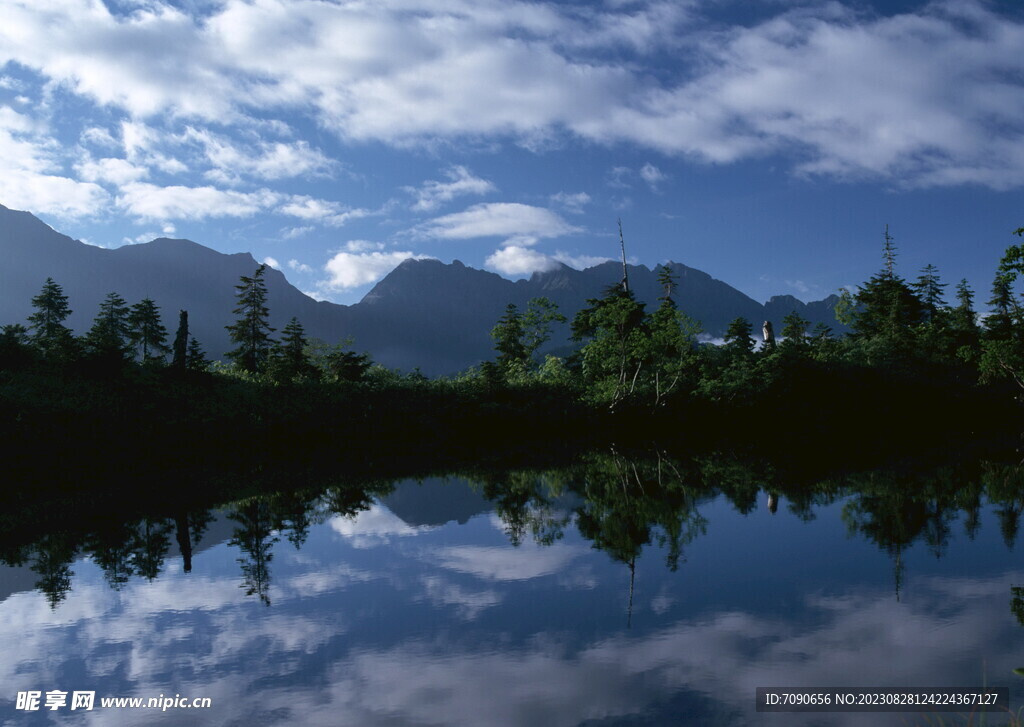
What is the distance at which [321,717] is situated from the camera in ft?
29.4

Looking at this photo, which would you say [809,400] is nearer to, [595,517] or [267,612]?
[595,517]

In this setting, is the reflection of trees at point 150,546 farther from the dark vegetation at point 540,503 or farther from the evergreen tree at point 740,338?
the evergreen tree at point 740,338

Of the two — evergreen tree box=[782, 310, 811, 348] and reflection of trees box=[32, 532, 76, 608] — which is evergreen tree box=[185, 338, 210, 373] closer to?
reflection of trees box=[32, 532, 76, 608]

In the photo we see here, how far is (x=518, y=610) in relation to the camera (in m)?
13.0

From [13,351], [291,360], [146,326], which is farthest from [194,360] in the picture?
[146,326]

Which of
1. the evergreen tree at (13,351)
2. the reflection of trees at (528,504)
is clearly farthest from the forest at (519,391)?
the reflection of trees at (528,504)

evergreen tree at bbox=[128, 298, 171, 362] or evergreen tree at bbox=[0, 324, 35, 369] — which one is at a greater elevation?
evergreen tree at bbox=[128, 298, 171, 362]

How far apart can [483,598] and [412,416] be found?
1456 inches

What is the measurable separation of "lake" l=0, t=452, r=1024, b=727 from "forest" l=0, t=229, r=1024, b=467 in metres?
17.9

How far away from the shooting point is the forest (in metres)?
39.8

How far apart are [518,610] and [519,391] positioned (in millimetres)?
40759

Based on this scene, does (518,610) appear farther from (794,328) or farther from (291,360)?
(794,328)

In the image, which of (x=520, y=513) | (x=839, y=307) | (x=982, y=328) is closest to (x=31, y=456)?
(x=520, y=513)

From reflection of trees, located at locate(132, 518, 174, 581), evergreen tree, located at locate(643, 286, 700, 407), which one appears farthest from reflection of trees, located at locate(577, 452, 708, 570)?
evergreen tree, located at locate(643, 286, 700, 407)
